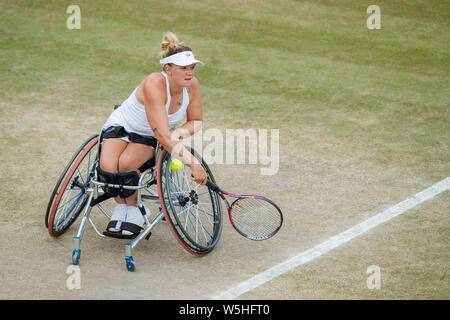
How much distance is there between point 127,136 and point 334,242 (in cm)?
202

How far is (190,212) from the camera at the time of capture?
5512mm

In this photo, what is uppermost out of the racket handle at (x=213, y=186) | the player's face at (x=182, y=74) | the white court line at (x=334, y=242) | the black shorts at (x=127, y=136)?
the player's face at (x=182, y=74)

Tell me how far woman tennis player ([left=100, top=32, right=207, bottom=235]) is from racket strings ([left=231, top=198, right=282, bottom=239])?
537mm

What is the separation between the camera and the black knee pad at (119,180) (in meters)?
4.70

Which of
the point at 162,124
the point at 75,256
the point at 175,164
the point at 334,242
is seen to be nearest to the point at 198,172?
the point at 175,164

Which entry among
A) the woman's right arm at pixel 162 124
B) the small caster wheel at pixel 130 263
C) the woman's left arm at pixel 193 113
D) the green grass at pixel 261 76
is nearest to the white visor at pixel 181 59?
the woman's right arm at pixel 162 124

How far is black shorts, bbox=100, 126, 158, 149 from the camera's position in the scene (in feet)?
16.5

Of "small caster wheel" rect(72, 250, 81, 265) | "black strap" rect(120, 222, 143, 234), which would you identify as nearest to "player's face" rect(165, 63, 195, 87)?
"black strap" rect(120, 222, 143, 234)

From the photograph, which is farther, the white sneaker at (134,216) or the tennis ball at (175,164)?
the white sneaker at (134,216)

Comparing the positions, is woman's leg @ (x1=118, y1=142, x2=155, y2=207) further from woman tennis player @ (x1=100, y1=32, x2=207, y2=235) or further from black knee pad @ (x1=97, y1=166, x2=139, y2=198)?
black knee pad @ (x1=97, y1=166, x2=139, y2=198)

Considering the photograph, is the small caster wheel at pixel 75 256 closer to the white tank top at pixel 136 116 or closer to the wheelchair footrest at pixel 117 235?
the wheelchair footrest at pixel 117 235

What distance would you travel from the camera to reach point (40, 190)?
232 inches

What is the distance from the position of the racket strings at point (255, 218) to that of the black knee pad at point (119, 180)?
2.91 ft
